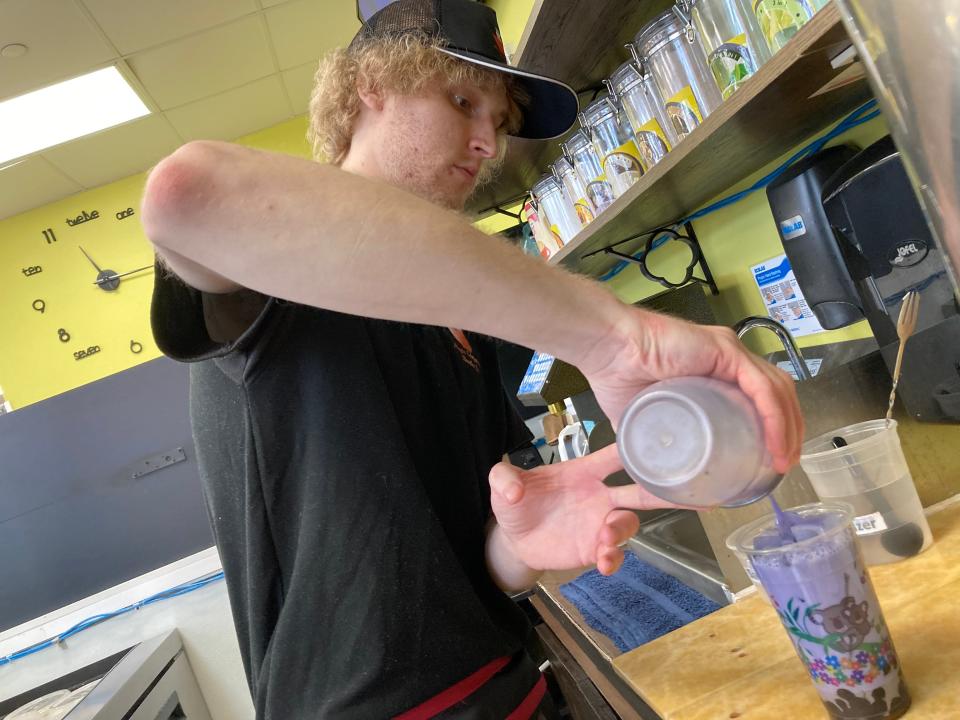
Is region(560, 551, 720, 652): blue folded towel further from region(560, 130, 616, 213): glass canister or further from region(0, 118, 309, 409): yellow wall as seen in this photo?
region(0, 118, 309, 409): yellow wall

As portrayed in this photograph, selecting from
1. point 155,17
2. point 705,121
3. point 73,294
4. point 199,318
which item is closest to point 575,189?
point 705,121

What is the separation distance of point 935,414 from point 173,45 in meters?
3.24

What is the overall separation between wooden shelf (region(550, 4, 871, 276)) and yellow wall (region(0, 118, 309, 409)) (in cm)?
Answer: 296

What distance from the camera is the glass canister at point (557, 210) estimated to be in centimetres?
184

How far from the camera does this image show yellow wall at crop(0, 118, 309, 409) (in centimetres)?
399

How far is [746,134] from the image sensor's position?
1.18 metres

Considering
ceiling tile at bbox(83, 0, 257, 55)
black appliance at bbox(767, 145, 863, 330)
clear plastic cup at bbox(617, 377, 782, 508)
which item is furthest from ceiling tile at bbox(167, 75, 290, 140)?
clear plastic cup at bbox(617, 377, 782, 508)

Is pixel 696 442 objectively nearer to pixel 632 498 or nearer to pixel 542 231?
pixel 632 498

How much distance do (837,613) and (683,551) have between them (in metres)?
0.73

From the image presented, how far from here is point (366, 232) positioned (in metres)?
0.51

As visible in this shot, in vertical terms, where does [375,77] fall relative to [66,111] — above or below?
below

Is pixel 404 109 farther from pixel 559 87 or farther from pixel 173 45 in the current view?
pixel 173 45

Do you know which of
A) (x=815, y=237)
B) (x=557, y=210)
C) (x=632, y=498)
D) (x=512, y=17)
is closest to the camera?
(x=632, y=498)

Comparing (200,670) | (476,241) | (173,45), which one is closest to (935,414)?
(476,241)
